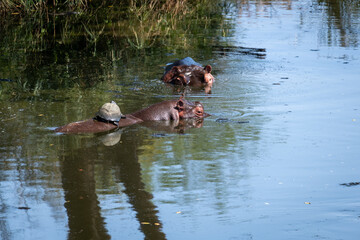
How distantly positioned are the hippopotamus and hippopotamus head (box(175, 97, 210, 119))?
1.96 m

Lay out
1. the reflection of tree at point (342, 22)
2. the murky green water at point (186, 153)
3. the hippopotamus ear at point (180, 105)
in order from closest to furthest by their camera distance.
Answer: the murky green water at point (186, 153)
the hippopotamus ear at point (180, 105)
the reflection of tree at point (342, 22)

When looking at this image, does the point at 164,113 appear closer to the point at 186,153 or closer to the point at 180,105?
the point at 180,105

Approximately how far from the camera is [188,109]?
8.34 metres

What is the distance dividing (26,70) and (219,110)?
392cm

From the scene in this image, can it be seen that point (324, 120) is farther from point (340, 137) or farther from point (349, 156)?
point (349, 156)

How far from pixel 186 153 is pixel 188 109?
149cm

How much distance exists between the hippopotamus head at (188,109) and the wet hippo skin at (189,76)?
1.99m

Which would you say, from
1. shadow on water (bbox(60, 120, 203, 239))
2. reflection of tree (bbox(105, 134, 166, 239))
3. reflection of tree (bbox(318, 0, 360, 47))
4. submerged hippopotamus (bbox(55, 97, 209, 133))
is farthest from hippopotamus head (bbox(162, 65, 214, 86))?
reflection of tree (bbox(318, 0, 360, 47))

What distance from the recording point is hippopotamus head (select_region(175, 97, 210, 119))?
8.33 m

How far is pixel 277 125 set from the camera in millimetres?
7984

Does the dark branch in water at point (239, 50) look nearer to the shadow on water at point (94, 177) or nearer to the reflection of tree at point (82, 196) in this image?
the shadow on water at point (94, 177)

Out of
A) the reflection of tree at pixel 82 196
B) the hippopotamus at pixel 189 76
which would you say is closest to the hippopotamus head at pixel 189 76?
the hippopotamus at pixel 189 76

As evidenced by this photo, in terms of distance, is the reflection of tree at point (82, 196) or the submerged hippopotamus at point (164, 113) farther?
the submerged hippopotamus at point (164, 113)

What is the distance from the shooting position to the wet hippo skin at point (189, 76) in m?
10.4
